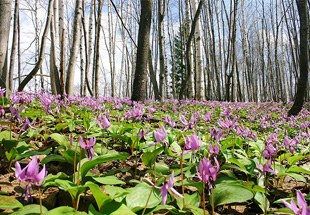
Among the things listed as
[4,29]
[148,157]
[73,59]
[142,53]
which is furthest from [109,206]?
[73,59]

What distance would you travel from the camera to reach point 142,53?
17.8ft

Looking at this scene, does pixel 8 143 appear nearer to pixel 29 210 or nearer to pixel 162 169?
pixel 29 210

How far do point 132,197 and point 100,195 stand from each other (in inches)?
6.1

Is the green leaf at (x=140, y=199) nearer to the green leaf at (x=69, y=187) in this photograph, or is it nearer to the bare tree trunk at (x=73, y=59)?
the green leaf at (x=69, y=187)

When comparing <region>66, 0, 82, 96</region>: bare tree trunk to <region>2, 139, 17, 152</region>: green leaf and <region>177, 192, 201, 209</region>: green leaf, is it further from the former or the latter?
<region>177, 192, 201, 209</region>: green leaf

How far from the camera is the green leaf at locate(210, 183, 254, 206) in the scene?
0.99 metres

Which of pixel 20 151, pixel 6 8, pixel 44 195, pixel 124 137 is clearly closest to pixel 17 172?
pixel 44 195

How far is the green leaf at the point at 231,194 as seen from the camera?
99 centimetres

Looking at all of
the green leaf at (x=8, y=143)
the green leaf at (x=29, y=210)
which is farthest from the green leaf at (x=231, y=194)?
the green leaf at (x=8, y=143)

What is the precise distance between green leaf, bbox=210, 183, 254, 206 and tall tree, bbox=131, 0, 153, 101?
14.9 ft

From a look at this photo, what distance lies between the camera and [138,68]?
5.43 m

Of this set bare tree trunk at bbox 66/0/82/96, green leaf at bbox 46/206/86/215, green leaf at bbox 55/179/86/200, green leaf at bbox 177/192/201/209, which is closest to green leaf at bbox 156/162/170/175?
green leaf at bbox 177/192/201/209

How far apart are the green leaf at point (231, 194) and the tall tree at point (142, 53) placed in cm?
454

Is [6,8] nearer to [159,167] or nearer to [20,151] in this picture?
[20,151]
